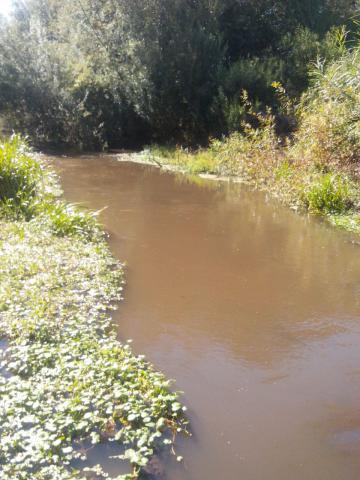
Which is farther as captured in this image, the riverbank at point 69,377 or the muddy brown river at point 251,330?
the muddy brown river at point 251,330

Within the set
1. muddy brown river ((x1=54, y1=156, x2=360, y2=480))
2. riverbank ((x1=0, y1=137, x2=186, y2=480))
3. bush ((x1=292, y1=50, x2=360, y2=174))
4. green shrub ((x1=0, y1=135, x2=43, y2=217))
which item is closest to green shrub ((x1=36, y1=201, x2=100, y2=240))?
green shrub ((x1=0, y1=135, x2=43, y2=217))

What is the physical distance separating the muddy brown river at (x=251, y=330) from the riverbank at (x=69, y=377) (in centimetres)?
26

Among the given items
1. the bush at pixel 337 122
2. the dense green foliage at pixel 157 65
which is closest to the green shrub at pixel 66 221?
the bush at pixel 337 122

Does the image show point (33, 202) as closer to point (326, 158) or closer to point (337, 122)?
point (326, 158)

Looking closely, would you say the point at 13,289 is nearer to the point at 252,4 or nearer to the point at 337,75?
the point at 337,75

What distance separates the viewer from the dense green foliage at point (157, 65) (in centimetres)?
1958

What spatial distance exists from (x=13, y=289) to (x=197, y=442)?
2832 millimetres

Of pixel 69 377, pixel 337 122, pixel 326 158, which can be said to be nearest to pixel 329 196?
pixel 326 158

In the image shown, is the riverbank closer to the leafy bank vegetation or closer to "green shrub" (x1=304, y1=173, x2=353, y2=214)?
"green shrub" (x1=304, y1=173, x2=353, y2=214)

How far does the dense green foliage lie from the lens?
1958 centimetres

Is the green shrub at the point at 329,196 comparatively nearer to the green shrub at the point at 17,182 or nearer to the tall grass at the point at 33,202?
the tall grass at the point at 33,202

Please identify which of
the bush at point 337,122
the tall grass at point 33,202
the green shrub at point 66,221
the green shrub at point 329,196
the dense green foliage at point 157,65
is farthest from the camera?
the dense green foliage at point 157,65

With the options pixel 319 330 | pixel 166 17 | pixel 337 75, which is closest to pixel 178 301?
pixel 319 330

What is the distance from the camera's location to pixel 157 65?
19.9 m
